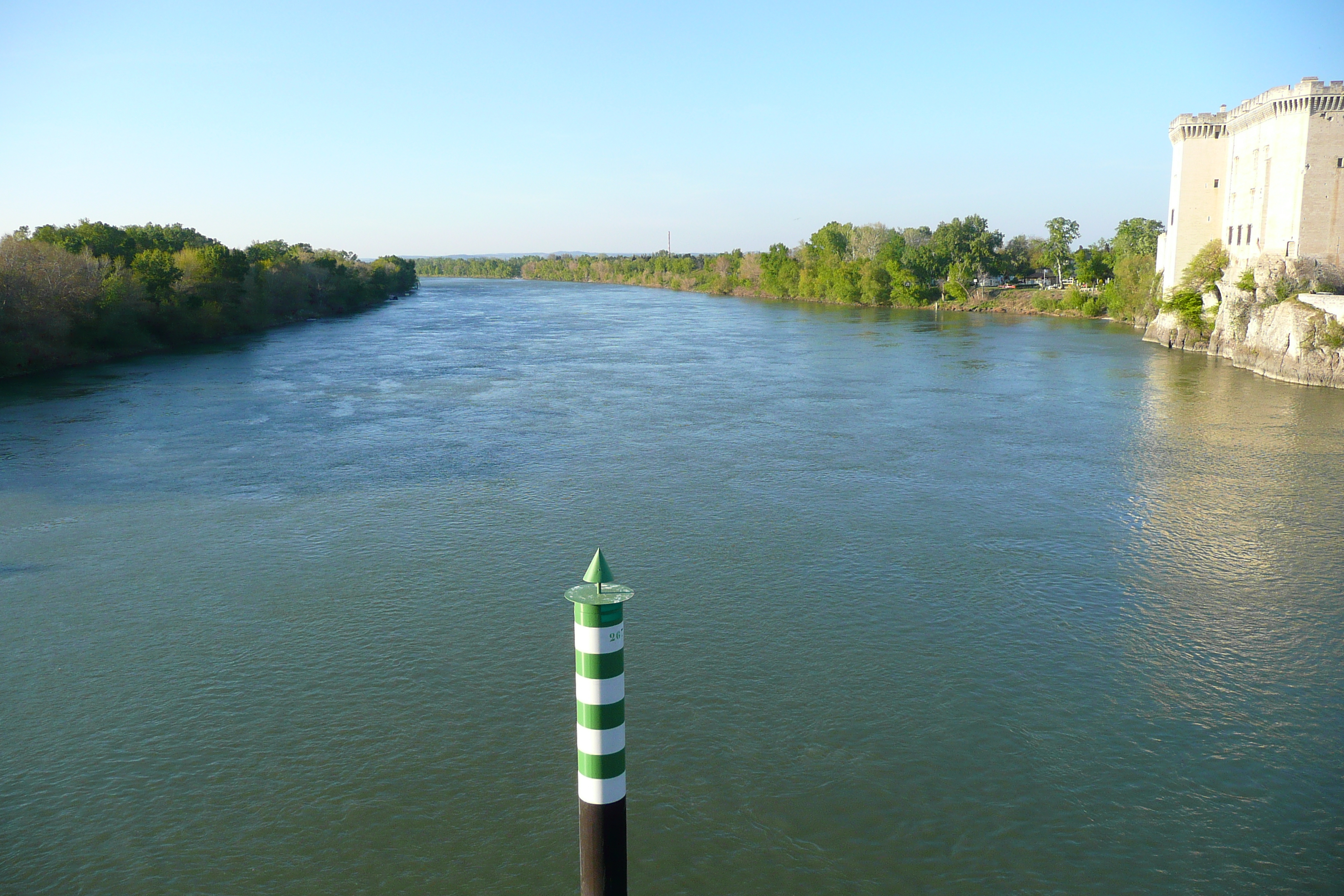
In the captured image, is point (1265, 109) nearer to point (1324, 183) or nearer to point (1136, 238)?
point (1324, 183)

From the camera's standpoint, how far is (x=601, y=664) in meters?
4.62

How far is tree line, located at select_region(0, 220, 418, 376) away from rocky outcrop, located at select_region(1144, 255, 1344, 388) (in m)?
46.1

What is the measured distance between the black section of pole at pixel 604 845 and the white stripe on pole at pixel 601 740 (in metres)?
0.29

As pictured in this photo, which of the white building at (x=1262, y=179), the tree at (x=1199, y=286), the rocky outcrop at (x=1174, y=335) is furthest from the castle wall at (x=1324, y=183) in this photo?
the rocky outcrop at (x=1174, y=335)

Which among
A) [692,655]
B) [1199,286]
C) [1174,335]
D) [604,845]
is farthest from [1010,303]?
[604,845]

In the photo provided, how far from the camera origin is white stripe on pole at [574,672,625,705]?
15.2 ft

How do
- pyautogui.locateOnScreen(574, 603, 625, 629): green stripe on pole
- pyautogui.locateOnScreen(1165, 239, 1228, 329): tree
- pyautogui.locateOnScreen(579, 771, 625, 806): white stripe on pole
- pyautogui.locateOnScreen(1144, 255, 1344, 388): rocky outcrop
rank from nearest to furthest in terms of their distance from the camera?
pyautogui.locateOnScreen(574, 603, 625, 629): green stripe on pole < pyautogui.locateOnScreen(579, 771, 625, 806): white stripe on pole < pyautogui.locateOnScreen(1144, 255, 1344, 388): rocky outcrop < pyautogui.locateOnScreen(1165, 239, 1228, 329): tree

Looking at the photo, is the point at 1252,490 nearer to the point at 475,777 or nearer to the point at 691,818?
the point at 691,818

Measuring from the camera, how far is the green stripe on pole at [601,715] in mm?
4664

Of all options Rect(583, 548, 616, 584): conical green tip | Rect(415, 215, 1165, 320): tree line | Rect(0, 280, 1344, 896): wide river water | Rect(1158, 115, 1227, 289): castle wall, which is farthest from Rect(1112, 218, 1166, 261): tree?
Rect(583, 548, 616, 584): conical green tip

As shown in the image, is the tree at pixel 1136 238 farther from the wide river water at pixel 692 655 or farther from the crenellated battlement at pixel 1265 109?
the wide river water at pixel 692 655

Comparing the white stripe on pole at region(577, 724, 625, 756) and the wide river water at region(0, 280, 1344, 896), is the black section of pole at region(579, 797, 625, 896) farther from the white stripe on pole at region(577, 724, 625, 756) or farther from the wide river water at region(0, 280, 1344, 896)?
the wide river water at region(0, 280, 1344, 896)

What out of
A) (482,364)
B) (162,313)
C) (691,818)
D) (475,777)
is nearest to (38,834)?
(475,777)

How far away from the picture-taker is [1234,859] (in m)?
8.05
